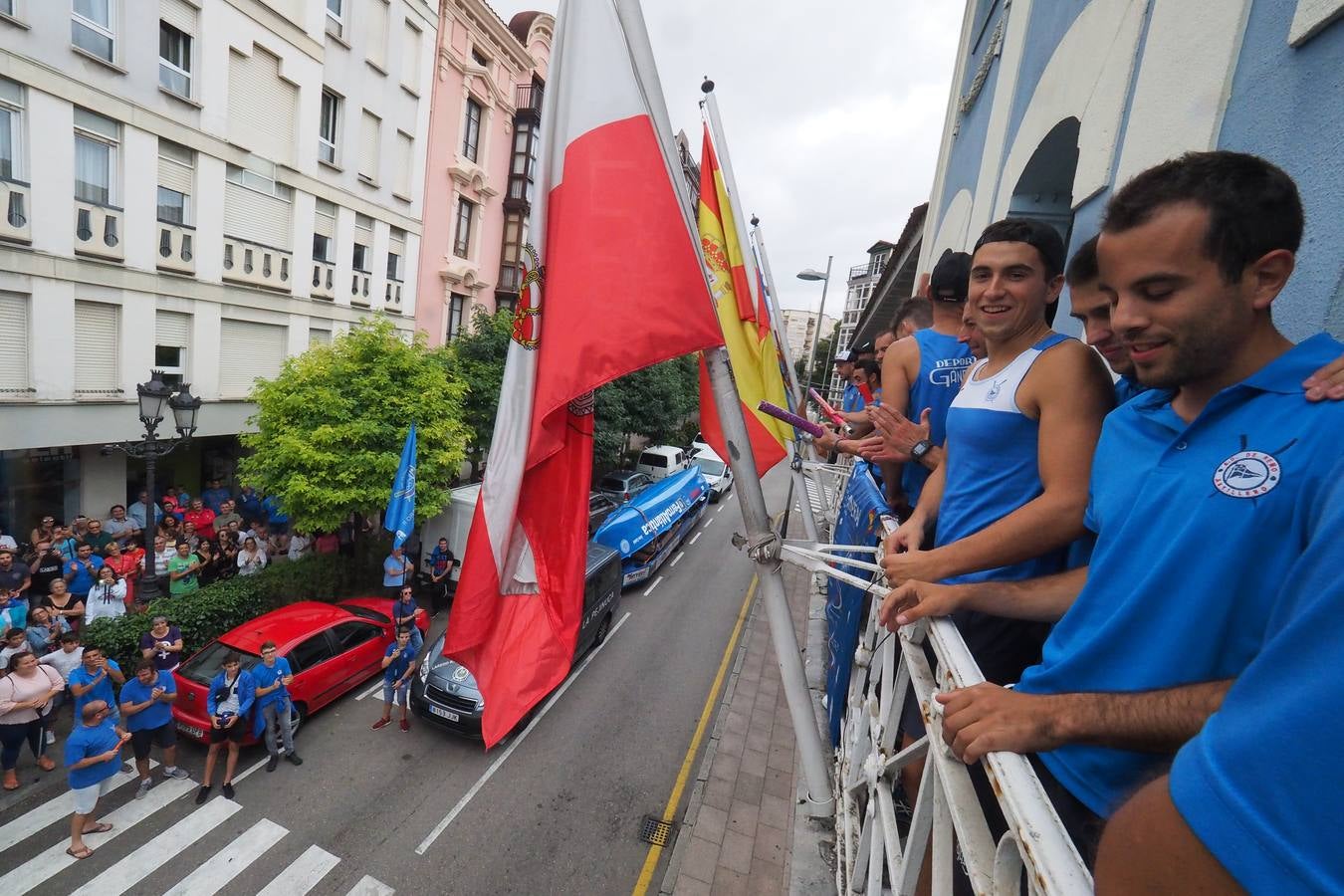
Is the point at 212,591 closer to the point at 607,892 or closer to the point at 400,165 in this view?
the point at 607,892

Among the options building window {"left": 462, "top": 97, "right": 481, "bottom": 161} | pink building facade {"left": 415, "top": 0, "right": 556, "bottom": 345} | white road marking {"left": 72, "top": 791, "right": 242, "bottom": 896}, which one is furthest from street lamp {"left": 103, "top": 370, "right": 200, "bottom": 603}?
building window {"left": 462, "top": 97, "right": 481, "bottom": 161}

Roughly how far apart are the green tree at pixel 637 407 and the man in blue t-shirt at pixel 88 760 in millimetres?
13010

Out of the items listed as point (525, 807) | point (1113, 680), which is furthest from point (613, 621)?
point (1113, 680)

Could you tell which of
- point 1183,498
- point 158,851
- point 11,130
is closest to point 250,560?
point 158,851

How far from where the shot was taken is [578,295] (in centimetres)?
293

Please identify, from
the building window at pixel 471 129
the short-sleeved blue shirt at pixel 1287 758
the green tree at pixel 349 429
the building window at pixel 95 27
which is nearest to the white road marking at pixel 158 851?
the green tree at pixel 349 429

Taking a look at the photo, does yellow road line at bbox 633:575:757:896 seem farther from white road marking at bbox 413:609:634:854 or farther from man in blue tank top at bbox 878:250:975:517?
man in blue tank top at bbox 878:250:975:517

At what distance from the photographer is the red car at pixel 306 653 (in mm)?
7905

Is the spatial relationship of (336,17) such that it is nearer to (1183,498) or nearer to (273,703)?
(273,703)

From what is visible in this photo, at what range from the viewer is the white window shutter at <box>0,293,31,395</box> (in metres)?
10.7

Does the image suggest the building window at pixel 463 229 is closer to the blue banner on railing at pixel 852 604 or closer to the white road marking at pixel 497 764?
the white road marking at pixel 497 764

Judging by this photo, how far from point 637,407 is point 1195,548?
2175 cm

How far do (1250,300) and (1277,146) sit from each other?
4.72 ft

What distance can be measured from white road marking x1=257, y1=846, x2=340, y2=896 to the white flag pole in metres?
6.22
